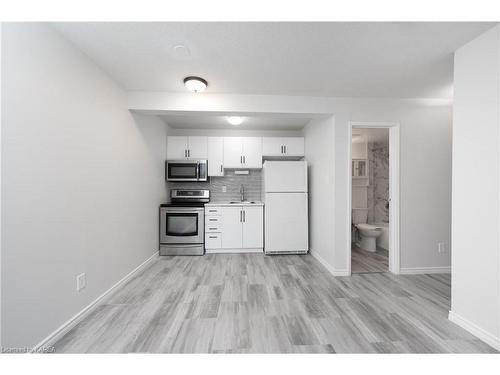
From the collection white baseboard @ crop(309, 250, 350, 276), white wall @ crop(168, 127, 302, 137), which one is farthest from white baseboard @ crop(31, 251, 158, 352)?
white wall @ crop(168, 127, 302, 137)

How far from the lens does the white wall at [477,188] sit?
148 centimetres

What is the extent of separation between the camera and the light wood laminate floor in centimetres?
150

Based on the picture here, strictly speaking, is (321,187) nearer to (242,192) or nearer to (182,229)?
(242,192)

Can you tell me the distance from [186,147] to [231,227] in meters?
1.73

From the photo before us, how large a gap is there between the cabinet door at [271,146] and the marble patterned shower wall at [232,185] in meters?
0.49

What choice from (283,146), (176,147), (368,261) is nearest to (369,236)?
(368,261)

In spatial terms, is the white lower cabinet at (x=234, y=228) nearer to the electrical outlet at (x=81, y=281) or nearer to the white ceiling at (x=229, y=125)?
the white ceiling at (x=229, y=125)

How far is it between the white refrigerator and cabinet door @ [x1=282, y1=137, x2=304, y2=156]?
21.8 inches

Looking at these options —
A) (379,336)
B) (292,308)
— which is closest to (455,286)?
(379,336)

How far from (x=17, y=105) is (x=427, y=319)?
3.40 meters

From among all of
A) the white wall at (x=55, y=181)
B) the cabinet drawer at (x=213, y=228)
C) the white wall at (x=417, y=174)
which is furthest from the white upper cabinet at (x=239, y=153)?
the white wall at (x=55, y=181)

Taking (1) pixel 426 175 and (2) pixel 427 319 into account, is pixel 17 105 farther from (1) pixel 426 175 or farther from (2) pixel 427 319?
(1) pixel 426 175

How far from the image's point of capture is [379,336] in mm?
1585

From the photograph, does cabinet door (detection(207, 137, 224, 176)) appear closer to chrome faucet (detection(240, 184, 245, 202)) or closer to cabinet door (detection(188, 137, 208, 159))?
cabinet door (detection(188, 137, 208, 159))
